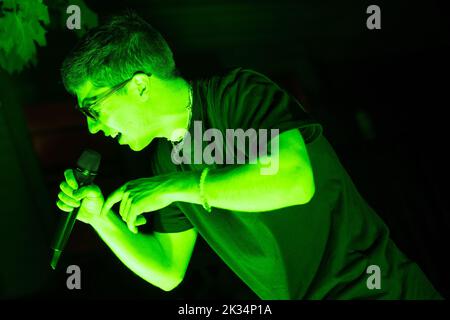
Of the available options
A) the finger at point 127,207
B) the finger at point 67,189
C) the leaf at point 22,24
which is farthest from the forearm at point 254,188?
the leaf at point 22,24

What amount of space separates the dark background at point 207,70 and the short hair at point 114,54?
2.82 m

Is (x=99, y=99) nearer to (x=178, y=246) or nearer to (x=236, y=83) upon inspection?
(x=236, y=83)

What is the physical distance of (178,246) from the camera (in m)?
2.25

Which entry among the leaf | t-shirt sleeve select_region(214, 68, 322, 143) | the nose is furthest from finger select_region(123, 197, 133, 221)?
the leaf

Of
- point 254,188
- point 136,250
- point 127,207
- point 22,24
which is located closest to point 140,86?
point 127,207

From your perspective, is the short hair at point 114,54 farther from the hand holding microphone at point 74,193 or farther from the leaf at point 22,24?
the leaf at point 22,24

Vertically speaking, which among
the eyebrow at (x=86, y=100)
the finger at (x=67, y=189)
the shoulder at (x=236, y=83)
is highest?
the shoulder at (x=236, y=83)

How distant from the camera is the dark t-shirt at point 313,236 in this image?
186cm

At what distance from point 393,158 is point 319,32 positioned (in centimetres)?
187

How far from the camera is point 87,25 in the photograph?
10.5 feet

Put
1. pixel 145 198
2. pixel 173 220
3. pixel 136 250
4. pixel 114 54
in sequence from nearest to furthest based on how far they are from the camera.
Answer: pixel 145 198 → pixel 114 54 → pixel 136 250 → pixel 173 220

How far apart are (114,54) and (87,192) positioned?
55cm

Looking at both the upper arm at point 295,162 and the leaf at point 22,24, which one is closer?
the upper arm at point 295,162
